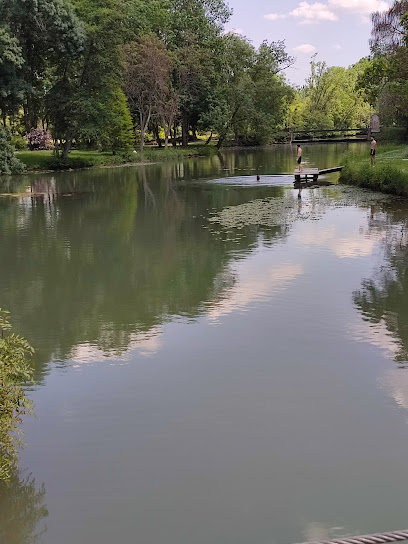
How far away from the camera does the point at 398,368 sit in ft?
24.3

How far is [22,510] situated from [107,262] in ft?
29.8

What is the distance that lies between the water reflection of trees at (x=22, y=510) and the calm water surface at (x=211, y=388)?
16mm

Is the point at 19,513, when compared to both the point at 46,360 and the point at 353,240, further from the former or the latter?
the point at 353,240

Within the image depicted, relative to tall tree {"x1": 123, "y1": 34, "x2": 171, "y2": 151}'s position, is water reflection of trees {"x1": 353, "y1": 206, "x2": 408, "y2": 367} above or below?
below

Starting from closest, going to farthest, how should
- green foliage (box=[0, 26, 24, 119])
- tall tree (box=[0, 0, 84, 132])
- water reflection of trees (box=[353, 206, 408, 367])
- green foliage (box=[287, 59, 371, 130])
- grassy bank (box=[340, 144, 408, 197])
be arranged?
water reflection of trees (box=[353, 206, 408, 367])
grassy bank (box=[340, 144, 408, 197])
green foliage (box=[0, 26, 24, 119])
tall tree (box=[0, 0, 84, 132])
green foliage (box=[287, 59, 371, 130])

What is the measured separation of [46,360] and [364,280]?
21.0 ft

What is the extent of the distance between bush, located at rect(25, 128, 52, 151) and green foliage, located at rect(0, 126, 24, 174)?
467 inches

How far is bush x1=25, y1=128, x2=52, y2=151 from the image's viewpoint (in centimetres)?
4759

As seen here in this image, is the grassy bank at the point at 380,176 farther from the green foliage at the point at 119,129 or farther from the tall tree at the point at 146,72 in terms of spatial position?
the tall tree at the point at 146,72

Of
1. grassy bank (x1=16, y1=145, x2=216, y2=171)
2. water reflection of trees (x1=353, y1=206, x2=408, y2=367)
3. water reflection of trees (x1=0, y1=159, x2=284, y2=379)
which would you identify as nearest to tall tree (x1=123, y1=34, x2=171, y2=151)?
grassy bank (x1=16, y1=145, x2=216, y2=171)

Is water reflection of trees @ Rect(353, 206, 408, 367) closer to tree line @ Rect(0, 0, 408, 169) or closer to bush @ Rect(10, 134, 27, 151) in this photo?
tree line @ Rect(0, 0, 408, 169)

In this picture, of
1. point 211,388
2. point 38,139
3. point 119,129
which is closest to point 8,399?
point 211,388

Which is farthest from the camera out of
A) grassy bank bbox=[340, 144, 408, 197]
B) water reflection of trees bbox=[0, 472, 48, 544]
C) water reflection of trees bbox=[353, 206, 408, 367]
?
grassy bank bbox=[340, 144, 408, 197]

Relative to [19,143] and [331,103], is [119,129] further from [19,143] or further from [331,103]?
[331,103]
